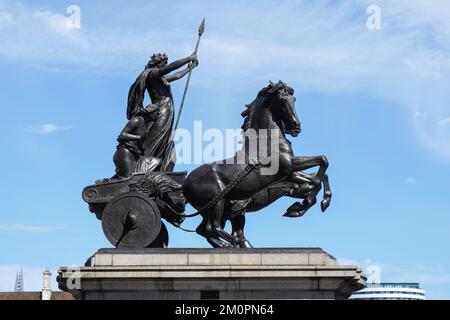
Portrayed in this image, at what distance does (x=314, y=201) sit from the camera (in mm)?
22500

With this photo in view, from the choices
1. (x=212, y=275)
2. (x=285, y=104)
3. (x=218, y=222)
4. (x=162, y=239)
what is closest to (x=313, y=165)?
(x=285, y=104)

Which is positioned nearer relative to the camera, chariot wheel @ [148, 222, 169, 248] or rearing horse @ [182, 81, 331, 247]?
rearing horse @ [182, 81, 331, 247]

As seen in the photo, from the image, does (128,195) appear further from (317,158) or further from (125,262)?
(317,158)

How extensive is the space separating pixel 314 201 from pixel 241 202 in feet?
5.21

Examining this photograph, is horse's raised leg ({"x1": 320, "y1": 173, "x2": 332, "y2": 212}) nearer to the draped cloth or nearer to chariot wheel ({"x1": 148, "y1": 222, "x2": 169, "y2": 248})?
chariot wheel ({"x1": 148, "y1": 222, "x2": 169, "y2": 248})

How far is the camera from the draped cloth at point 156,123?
2395 cm

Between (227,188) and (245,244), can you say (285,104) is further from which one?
(245,244)

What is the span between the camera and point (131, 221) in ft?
72.7

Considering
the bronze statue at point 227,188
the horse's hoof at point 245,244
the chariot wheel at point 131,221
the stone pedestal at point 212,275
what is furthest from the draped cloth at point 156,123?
the stone pedestal at point 212,275

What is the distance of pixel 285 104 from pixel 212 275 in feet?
13.4

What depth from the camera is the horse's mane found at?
22328 millimetres

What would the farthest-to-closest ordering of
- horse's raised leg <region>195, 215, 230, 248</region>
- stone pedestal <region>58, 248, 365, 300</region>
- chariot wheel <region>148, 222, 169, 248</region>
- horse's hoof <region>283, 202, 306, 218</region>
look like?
chariot wheel <region>148, 222, 169, 248</region> < horse's hoof <region>283, 202, 306, 218</region> < horse's raised leg <region>195, 215, 230, 248</region> < stone pedestal <region>58, 248, 365, 300</region>

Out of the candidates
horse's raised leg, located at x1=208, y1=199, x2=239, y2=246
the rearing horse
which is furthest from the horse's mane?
horse's raised leg, located at x1=208, y1=199, x2=239, y2=246

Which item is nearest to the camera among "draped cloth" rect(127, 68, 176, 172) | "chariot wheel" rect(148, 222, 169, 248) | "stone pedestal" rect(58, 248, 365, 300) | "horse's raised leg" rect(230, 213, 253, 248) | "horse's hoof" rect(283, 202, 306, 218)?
"stone pedestal" rect(58, 248, 365, 300)
